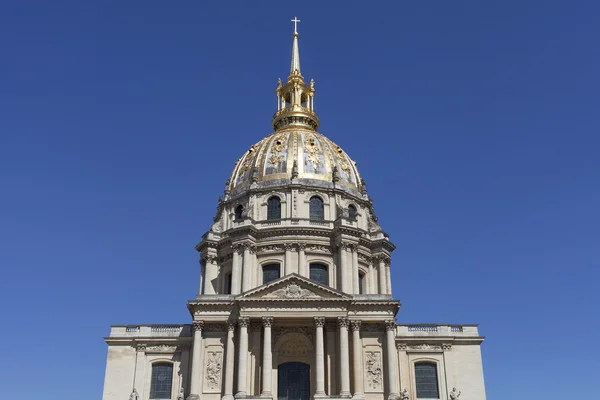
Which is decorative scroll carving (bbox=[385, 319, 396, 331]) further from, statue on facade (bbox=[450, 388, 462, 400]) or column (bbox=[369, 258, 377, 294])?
column (bbox=[369, 258, 377, 294])

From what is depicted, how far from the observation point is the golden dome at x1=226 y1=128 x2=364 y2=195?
61.8 m

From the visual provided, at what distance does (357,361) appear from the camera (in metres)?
47.0

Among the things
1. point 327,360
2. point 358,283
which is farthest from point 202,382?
point 358,283

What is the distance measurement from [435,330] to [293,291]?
37.1 ft

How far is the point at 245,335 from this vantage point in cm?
4722

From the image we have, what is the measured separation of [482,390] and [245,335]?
56.4 feet

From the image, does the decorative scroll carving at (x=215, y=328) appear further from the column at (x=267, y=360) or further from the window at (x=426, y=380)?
the window at (x=426, y=380)

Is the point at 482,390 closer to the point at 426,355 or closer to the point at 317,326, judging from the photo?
the point at 426,355

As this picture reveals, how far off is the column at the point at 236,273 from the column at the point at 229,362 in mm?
6867

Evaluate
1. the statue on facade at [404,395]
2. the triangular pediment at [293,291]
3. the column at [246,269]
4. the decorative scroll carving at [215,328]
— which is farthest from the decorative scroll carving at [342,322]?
the column at [246,269]

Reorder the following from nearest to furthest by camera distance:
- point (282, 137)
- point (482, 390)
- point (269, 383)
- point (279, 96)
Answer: point (269, 383)
point (482, 390)
point (282, 137)
point (279, 96)

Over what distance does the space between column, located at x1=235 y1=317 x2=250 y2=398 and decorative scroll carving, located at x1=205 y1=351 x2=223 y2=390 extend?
6.73 ft

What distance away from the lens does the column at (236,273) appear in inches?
2174

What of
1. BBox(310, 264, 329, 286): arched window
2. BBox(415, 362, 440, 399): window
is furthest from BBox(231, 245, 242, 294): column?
BBox(415, 362, 440, 399): window
